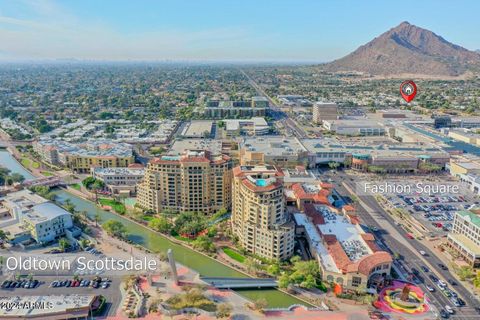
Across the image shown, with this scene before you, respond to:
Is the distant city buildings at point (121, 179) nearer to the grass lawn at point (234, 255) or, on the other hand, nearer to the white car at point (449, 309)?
the grass lawn at point (234, 255)

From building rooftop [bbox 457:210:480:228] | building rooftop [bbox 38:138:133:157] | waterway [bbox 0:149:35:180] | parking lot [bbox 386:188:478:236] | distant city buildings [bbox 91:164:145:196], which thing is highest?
building rooftop [bbox 38:138:133:157]

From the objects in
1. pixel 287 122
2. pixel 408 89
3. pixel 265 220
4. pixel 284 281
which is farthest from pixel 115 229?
pixel 287 122

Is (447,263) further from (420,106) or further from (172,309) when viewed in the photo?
(420,106)

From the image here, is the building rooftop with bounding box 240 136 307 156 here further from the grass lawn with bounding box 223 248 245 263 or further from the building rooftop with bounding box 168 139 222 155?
the grass lawn with bounding box 223 248 245 263

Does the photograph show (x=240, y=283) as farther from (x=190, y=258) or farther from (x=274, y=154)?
(x=274, y=154)

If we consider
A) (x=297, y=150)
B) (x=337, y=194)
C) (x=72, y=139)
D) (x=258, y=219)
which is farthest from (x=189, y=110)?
(x=258, y=219)

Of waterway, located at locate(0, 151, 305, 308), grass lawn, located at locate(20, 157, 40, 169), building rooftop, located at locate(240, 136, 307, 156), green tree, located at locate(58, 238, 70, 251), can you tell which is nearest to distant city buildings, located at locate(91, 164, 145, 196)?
waterway, located at locate(0, 151, 305, 308)

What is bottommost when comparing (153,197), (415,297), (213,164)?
(415,297)
